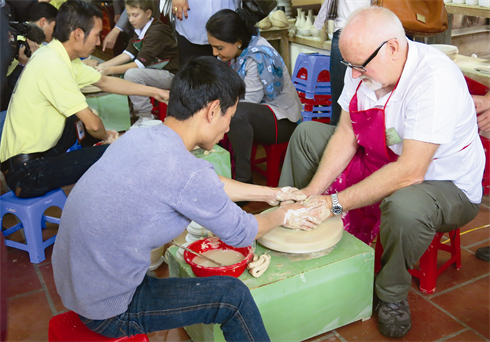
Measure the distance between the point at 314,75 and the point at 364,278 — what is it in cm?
221

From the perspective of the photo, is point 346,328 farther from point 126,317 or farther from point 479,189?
point 126,317

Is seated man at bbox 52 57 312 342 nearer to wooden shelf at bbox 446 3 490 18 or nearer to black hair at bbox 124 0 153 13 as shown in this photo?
wooden shelf at bbox 446 3 490 18

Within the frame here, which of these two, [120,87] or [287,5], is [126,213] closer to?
[120,87]

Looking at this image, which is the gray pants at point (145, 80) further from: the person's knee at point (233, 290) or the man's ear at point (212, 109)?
the person's knee at point (233, 290)

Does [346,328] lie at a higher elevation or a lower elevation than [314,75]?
lower

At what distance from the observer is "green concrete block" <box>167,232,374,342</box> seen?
184 cm

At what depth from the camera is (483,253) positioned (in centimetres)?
258

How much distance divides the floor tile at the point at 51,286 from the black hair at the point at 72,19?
1.41 meters

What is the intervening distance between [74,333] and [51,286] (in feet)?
3.67

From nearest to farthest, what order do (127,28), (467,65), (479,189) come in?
(479,189), (467,65), (127,28)

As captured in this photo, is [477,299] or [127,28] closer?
[477,299]

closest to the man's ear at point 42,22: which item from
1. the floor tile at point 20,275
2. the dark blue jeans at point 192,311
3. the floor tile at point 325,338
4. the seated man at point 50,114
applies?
the seated man at point 50,114

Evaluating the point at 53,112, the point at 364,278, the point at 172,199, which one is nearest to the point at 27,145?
the point at 53,112

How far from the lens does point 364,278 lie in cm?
204
